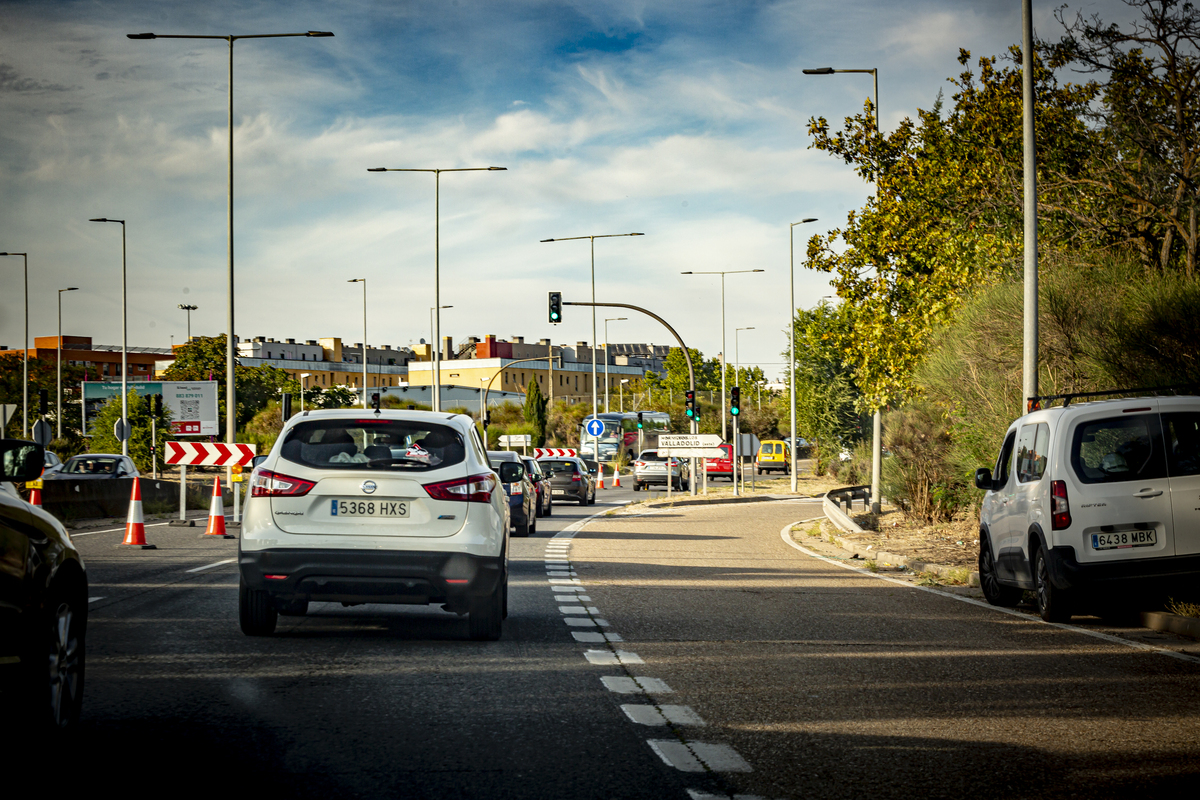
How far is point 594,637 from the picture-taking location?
10.6 meters

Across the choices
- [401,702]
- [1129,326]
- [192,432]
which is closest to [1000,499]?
[1129,326]

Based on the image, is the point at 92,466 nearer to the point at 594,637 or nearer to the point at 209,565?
the point at 209,565

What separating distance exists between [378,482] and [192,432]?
6244 cm

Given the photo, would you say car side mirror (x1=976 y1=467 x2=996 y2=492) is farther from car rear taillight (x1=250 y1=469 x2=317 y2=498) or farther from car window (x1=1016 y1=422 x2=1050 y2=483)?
car rear taillight (x1=250 y1=469 x2=317 y2=498)

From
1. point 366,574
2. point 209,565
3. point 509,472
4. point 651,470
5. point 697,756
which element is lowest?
point 651,470

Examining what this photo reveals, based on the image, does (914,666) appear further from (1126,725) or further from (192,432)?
(192,432)

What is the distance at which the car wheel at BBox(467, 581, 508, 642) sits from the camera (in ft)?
32.5

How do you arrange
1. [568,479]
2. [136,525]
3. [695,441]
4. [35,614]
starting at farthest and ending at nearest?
[695,441]
[568,479]
[136,525]
[35,614]

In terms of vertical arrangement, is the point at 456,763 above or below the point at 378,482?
below

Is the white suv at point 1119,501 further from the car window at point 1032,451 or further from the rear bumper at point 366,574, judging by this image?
the rear bumper at point 366,574

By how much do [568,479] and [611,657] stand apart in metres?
30.4

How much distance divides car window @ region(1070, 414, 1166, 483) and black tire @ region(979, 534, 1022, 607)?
1.98 metres

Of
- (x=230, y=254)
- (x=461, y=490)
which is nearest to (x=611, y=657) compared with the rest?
(x=461, y=490)

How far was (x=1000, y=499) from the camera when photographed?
13195 mm
